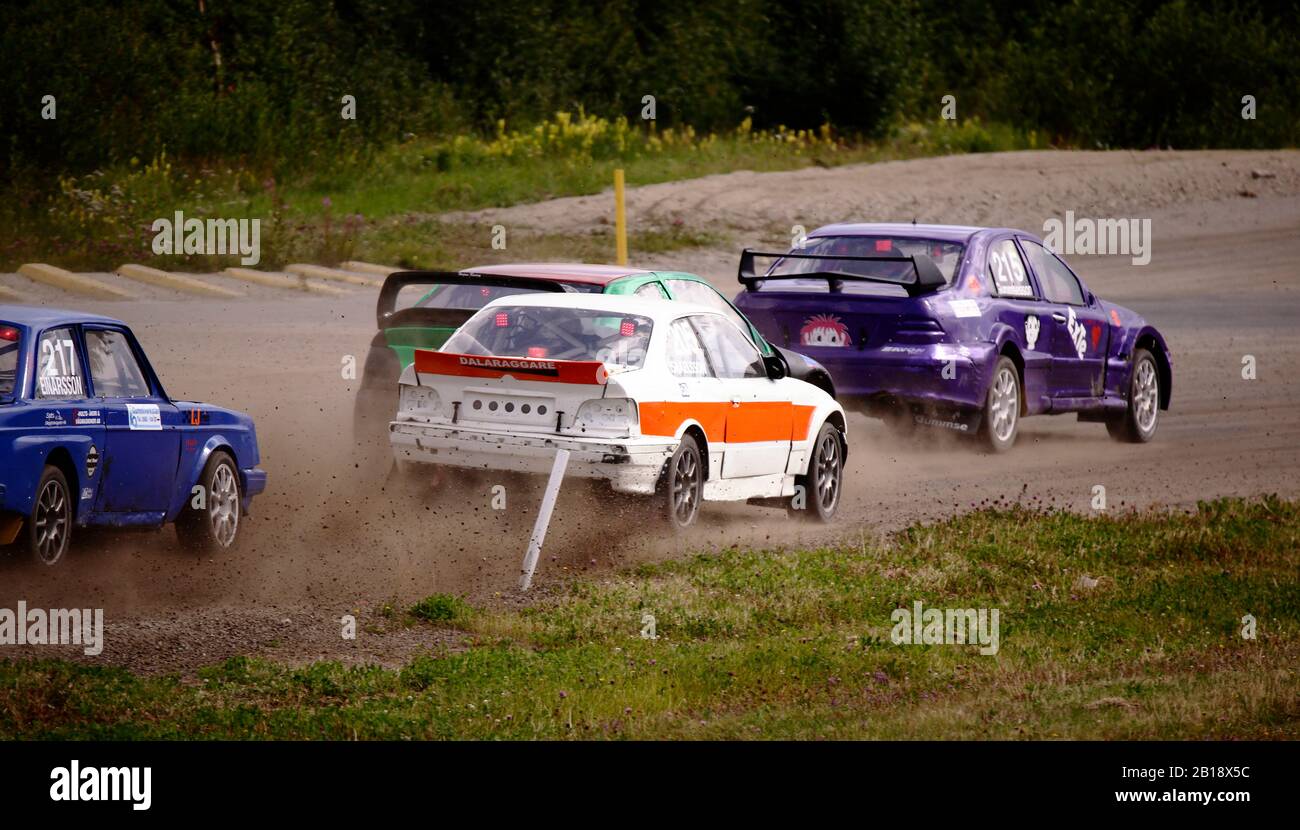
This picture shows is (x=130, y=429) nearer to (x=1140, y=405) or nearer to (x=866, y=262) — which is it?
(x=866, y=262)

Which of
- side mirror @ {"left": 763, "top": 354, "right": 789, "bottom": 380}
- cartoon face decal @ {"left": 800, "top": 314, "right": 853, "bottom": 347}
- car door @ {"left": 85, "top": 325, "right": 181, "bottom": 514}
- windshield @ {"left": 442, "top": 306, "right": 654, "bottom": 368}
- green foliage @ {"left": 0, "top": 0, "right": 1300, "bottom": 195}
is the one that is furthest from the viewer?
green foliage @ {"left": 0, "top": 0, "right": 1300, "bottom": 195}

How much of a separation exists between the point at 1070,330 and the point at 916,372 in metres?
2.16

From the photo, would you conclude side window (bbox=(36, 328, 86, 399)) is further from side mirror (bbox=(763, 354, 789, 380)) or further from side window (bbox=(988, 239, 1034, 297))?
side window (bbox=(988, 239, 1034, 297))

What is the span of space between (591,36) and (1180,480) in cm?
3473

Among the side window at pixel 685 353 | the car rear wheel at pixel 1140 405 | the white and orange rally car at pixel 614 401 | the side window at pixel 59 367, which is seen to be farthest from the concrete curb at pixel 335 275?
the side window at pixel 59 367

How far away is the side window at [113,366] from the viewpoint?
10336 mm

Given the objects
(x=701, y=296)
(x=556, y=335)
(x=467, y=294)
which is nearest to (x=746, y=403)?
(x=556, y=335)

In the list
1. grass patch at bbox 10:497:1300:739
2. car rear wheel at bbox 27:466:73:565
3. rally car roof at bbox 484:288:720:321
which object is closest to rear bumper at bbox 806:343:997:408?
grass patch at bbox 10:497:1300:739

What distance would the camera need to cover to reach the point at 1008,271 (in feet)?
52.0

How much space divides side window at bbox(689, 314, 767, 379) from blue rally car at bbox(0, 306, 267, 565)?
303 cm

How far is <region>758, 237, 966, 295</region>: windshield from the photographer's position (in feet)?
50.0

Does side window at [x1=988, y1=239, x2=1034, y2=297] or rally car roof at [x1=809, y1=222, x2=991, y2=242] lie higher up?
rally car roof at [x1=809, y1=222, x2=991, y2=242]

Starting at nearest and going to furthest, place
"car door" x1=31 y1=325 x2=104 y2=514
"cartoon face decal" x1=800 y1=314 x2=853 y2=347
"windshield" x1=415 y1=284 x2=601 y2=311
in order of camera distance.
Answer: "car door" x1=31 y1=325 x2=104 y2=514 < "windshield" x1=415 y1=284 x2=601 y2=311 < "cartoon face decal" x1=800 y1=314 x2=853 y2=347
